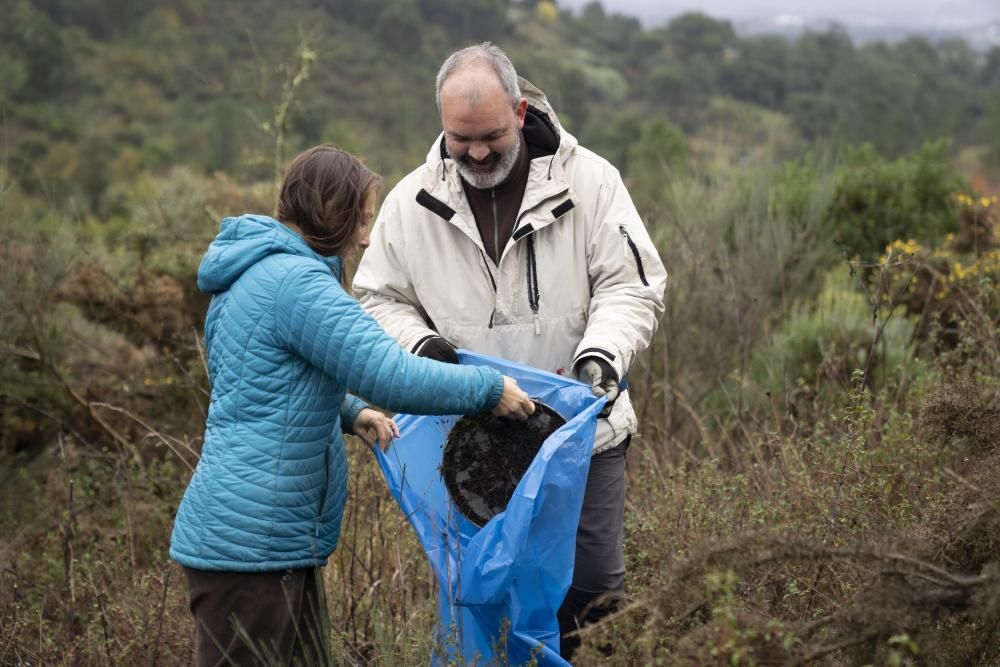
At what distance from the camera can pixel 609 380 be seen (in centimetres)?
266

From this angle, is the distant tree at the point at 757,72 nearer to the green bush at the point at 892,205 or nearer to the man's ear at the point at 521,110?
the green bush at the point at 892,205

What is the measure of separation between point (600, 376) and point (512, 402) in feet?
0.98

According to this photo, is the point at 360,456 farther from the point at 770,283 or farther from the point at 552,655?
the point at 770,283

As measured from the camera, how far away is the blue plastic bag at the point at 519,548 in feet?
8.07

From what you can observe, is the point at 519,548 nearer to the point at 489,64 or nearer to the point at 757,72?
the point at 489,64

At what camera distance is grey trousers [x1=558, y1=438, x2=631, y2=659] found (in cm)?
288

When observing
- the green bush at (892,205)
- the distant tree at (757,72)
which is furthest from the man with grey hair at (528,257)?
the distant tree at (757,72)

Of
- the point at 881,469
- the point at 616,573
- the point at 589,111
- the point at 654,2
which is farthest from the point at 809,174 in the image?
the point at 654,2

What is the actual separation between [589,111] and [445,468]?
4805 centimetres

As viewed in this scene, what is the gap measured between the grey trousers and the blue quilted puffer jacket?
25.4 inches

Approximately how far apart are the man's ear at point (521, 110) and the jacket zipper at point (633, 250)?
0.39m

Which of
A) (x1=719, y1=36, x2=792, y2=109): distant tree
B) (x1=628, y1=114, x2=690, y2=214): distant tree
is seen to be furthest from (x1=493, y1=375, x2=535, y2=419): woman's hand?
(x1=719, y1=36, x2=792, y2=109): distant tree

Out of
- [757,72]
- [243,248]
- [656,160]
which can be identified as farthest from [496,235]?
[757,72]

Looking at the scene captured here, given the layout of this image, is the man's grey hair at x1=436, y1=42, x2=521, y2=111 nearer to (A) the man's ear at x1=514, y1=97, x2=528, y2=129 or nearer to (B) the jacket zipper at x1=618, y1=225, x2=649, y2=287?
(A) the man's ear at x1=514, y1=97, x2=528, y2=129
